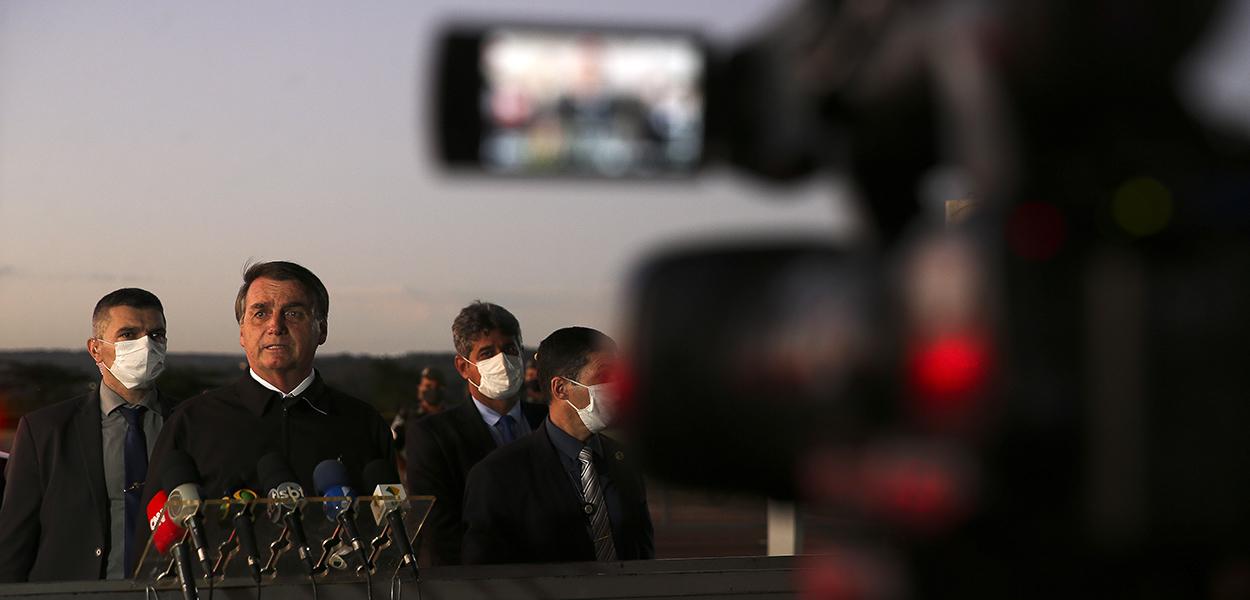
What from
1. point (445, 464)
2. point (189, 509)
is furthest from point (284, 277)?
point (189, 509)

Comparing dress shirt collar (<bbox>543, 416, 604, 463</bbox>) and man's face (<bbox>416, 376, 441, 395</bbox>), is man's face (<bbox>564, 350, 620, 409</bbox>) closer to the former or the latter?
dress shirt collar (<bbox>543, 416, 604, 463</bbox>)

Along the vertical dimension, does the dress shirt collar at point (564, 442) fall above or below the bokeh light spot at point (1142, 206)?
below

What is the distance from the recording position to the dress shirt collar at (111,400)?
5.12 meters

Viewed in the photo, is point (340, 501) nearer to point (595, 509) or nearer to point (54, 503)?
point (595, 509)

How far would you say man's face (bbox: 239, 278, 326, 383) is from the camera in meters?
4.62

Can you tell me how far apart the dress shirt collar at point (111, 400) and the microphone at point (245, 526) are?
1597 mm

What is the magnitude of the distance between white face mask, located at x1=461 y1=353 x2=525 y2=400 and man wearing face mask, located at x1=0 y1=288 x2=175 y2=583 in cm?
108

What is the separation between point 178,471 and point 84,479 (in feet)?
4.26

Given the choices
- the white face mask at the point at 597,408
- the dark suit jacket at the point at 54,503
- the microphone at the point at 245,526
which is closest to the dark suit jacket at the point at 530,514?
the white face mask at the point at 597,408

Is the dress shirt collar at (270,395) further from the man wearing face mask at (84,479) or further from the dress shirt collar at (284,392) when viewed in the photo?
the man wearing face mask at (84,479)

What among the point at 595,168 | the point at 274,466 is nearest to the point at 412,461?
the point at 274,466

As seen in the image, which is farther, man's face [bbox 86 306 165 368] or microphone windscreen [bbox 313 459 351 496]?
man's face [bbox 86 306 165 368]

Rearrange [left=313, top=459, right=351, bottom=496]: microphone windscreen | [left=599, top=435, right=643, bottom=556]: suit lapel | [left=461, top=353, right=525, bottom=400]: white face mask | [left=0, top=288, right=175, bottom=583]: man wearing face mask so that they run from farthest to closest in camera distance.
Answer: [left=461, top=353, right=525, bottom=400]: white face mask
[left=0, top=288, right=175, bottom=583]: man wearing face mask
[left=599, top=435, right=643, bottom=556]: suit lapel
[left=313, top=459, right=351, bottom=496]: microphone windscreen

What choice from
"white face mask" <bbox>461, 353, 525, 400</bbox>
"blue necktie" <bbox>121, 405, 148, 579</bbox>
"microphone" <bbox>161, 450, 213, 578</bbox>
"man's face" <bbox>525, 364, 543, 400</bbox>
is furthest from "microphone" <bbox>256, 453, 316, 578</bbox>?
"man's face" <bbox>525, 364, 543, 400</bbox>
